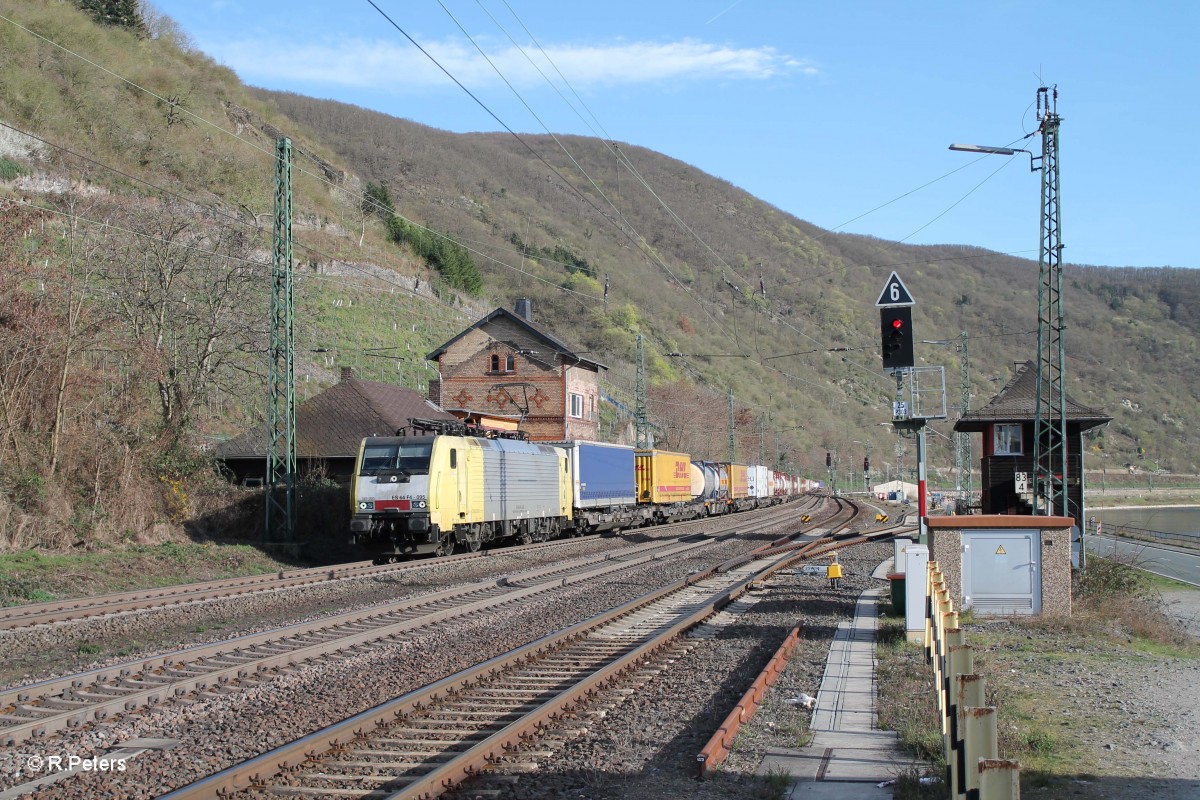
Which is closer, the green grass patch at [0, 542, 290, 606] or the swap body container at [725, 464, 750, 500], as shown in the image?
the green grass patch at [0, 542, 290, 606]

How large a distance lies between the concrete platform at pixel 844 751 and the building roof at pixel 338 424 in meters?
25.9

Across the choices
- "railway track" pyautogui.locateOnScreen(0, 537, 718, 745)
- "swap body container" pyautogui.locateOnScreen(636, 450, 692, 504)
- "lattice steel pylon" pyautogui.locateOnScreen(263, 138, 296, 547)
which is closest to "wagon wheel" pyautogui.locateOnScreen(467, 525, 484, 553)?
"lattice steel pylon" pyautogui.locateOnScreen(263, 138, 296, 547)

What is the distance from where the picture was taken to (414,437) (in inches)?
943

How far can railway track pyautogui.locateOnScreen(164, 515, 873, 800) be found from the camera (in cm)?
664

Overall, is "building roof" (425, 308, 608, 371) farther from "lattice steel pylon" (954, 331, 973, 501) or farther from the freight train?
"lattice steel pylon" (954, 331, 973, 501)

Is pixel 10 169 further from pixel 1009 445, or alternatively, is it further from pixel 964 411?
pixel 1009 445

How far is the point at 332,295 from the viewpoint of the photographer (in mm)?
66812

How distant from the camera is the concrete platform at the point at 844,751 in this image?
6.88 m

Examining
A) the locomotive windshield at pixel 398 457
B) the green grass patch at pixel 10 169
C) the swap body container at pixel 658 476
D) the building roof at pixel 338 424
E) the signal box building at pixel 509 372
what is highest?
the green grass patch at pixel 10 169

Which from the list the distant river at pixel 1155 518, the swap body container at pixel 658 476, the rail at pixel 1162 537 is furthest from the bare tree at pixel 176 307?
the distant river at pixel 1155 518

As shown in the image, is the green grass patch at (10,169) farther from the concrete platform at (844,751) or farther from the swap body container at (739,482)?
the concrete platform at (844,751)

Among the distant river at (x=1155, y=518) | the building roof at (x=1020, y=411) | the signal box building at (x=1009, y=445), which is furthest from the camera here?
the distant river at (x=1155, y=518)

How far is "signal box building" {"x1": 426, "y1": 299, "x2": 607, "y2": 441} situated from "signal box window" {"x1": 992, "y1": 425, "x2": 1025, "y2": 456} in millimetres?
A: 24409

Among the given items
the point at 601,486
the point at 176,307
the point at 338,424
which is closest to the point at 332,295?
the point at 176,307
